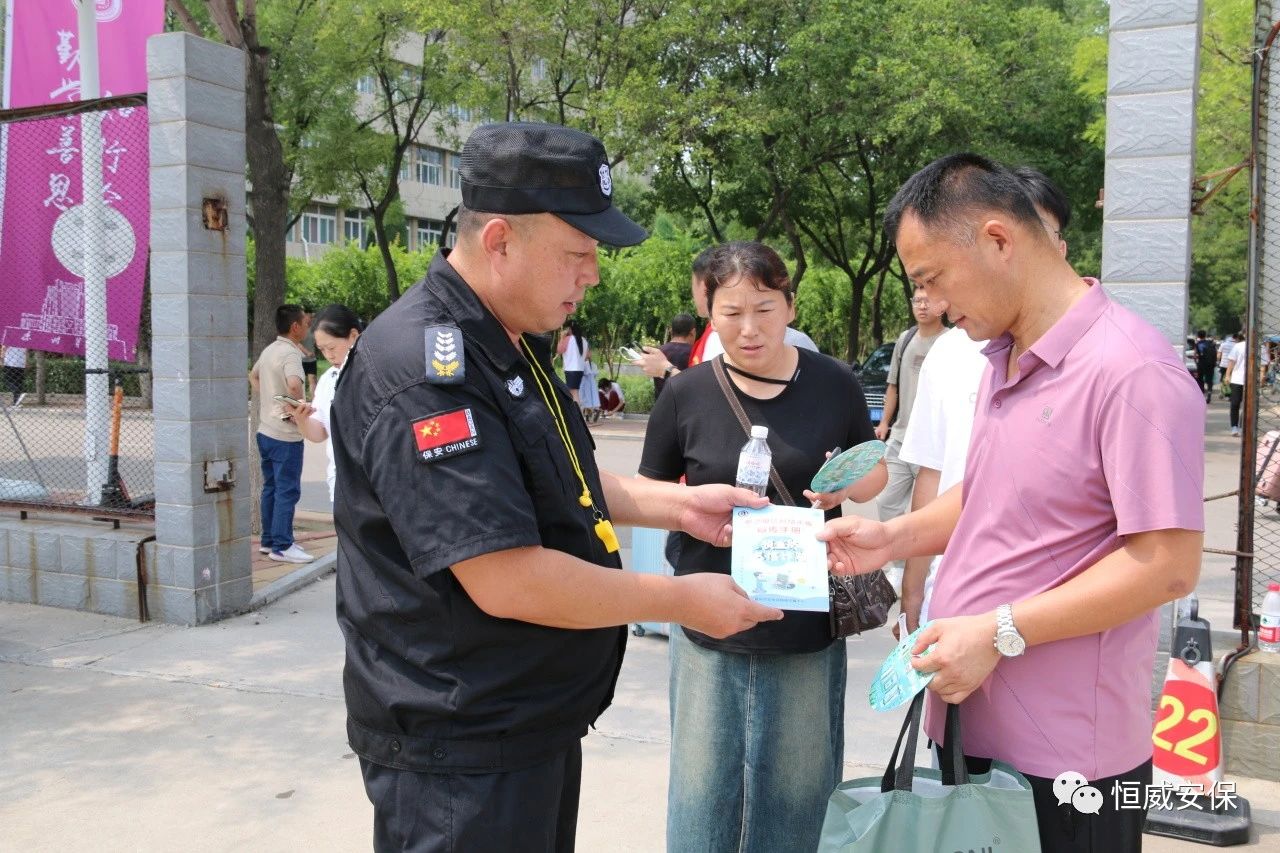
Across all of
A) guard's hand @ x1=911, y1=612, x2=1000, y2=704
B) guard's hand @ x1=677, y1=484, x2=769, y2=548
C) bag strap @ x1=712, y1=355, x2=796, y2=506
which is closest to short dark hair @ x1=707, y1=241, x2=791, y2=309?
bag strap @ x1=712, y1=355, x2=796, y2=506

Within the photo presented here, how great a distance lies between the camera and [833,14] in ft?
59.5

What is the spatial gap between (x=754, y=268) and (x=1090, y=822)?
162 centimetres

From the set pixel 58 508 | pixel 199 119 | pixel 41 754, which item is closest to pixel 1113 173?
pixel 199 119

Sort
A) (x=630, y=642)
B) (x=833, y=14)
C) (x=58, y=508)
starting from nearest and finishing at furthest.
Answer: (x=630, y=642)
(x=58, y=508)
(x=833, y=14)

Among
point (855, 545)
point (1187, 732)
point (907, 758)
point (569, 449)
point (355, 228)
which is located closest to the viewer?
point (907, 758)

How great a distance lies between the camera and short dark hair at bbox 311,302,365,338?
6523 millimetres

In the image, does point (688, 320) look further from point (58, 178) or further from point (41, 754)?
point (41, 754)

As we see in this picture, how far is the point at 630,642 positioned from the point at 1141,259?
3133 millimetres

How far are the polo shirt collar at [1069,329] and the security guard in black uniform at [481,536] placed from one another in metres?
0.75

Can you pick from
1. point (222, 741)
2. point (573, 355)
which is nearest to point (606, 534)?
point (222, 741)

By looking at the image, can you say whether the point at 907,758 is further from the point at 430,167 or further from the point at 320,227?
the point at 430,167

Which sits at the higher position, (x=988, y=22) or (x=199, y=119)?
(x=988, y=22)

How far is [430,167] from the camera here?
50094mm

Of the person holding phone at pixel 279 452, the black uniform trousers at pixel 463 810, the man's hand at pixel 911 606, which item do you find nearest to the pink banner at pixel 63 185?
the person holding phone at pixel 279 452
